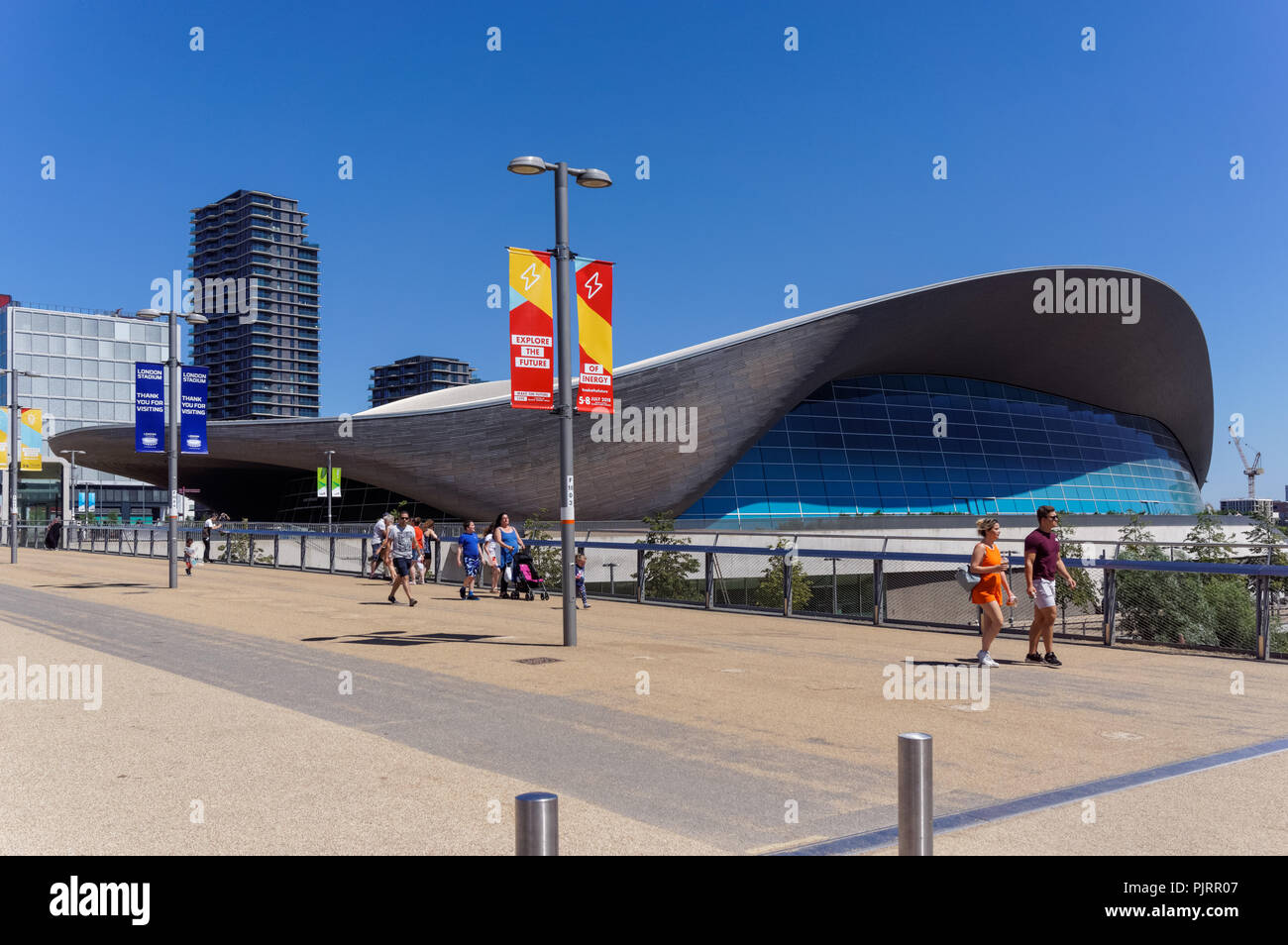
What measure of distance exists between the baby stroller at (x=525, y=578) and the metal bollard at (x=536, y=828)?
18.5 meters

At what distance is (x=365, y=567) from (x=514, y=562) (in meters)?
7.92

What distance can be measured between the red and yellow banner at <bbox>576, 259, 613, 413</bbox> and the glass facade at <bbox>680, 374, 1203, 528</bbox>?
28705mm

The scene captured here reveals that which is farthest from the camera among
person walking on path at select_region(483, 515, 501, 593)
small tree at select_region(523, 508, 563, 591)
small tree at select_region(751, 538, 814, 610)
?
small tree at select_region(523, 508, 563, 591)

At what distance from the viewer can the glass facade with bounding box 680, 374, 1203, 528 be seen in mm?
46625

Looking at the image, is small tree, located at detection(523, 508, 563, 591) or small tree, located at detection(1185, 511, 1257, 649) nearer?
small tree, located at detection(1185, 511, 1257, 649)

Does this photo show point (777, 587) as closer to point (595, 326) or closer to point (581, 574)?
point (581, 574)

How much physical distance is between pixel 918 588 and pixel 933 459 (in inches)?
1319

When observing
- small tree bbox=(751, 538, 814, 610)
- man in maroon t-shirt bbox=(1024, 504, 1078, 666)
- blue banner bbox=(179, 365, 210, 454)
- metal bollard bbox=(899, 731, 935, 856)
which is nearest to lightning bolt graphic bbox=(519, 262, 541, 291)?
man in maroon t-shirt bbox=(1024, 504, 1078, 666)

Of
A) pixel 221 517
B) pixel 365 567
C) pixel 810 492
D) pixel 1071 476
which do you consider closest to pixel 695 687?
pixel 365 567

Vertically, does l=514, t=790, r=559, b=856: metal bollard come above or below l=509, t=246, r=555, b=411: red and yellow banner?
below

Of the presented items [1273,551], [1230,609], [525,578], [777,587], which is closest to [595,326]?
[777,587]

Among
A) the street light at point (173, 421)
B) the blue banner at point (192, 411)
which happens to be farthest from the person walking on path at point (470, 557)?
the blue banner at point (192, 411)

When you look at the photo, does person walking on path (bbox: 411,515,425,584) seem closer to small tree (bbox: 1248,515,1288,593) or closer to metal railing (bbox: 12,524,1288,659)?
metal railing (bbox: 12,524,1288,659)

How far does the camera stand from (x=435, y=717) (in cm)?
854
